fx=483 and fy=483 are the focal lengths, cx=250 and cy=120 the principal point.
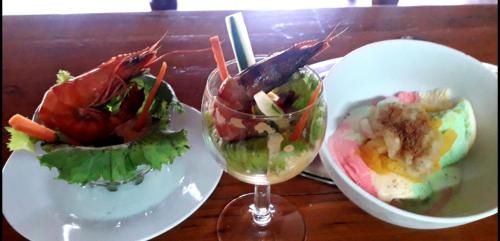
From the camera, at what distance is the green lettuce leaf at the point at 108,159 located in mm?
491

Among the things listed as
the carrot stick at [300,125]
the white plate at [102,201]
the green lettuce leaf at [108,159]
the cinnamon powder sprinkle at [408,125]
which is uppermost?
the carrot stick at [300,125]

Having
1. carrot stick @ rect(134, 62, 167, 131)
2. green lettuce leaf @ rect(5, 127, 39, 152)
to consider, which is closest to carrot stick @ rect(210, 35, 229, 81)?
carrot stick @ rect(134, 62, 167, 131)

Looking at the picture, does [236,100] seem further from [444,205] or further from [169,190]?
[444,205]

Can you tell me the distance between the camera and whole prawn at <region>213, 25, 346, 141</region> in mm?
437

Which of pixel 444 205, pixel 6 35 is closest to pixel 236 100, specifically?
pixel 444 205

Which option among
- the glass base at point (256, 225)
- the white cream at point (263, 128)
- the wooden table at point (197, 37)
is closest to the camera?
the white cream at point (263, 128)

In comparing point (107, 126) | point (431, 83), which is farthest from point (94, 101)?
point (431, 83)

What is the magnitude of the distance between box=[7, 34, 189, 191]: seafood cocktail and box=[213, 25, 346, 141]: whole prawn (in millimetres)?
92

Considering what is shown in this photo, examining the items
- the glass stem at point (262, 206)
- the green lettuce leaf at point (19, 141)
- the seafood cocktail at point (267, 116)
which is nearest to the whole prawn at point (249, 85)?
the seafood cocktail at point (267, 116)

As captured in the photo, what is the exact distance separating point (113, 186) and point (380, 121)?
0.32 meters

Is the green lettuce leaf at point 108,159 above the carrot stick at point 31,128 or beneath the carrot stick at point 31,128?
beneath

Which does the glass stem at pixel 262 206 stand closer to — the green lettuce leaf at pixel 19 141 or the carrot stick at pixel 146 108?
the carrot stick at pixel 146 108

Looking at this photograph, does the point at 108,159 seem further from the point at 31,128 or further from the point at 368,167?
the point at 368,167

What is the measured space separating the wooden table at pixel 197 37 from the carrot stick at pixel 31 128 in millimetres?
104
